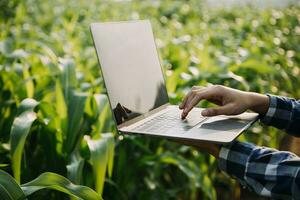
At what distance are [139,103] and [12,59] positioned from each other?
871 mm

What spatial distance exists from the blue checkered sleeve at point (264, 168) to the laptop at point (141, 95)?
0.04 m

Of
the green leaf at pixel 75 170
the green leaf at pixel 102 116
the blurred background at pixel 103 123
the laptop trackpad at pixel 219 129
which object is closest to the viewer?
the laptop trackpad at pixel 219 129

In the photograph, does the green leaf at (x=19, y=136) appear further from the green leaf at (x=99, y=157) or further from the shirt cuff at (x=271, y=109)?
the shirt cuff at (x=271, y=109)

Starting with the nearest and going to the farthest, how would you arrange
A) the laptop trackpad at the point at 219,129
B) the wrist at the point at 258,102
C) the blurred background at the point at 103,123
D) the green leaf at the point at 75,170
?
the laptop trackpad at the point at 219,129
the wrist at the point at 258,102
the green leaf at the point at 75,170
the blurred background at the point at 103,123


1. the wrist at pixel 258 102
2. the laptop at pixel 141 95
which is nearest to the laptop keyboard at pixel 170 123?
the laptop at pixel 141 95

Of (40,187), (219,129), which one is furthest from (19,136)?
(219,129)

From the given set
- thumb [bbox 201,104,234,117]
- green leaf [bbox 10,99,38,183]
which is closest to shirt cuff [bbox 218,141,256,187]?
thumb [bbox 201,104,234,117]

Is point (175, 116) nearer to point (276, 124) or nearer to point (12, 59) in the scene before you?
point (276, 124)

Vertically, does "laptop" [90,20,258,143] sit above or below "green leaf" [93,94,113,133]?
above

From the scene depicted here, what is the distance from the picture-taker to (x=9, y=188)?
940 mm

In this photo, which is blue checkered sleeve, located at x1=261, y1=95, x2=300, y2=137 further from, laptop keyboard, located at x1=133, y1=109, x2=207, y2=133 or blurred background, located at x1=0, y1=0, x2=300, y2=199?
blurred background, located at x1=0, y1=0, x2=300, y2=199

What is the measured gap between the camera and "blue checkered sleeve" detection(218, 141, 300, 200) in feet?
2.96

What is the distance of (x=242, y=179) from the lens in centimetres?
96

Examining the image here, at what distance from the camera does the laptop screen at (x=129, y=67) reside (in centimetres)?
120
